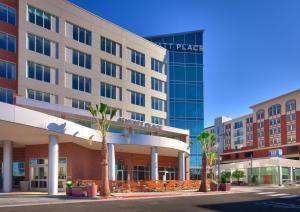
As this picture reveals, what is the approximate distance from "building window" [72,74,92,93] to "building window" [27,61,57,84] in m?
3.11

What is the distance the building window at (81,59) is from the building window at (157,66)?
50.2 feet

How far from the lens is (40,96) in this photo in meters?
48.1

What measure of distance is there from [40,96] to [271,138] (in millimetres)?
86760

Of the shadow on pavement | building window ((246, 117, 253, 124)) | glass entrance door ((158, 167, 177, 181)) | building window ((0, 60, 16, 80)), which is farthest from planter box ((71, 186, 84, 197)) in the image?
building window ((246, 117, 253, 124))

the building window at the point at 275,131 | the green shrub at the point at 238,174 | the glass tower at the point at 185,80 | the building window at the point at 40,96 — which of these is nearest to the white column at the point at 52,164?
the building window at the point at 40,96

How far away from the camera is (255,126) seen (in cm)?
12950

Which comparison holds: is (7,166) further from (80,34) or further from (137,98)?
(137,98)

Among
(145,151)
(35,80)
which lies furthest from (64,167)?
(145,151)

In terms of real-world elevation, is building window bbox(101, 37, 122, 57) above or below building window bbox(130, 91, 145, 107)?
above

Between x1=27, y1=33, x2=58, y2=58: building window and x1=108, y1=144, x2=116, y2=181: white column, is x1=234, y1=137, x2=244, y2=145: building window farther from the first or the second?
x1=27, y1=33, x2=58, y2=58: building window

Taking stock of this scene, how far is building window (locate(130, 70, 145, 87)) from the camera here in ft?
207

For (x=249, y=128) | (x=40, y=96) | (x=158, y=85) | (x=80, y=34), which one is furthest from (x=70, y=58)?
(x=249, y=128)

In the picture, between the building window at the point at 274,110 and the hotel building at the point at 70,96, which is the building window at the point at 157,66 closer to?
the hotel building at the point at 70,96

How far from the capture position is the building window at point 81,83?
2074 inches
